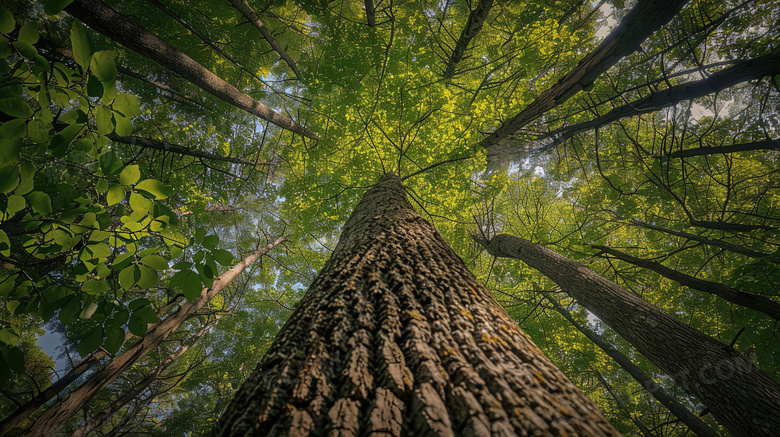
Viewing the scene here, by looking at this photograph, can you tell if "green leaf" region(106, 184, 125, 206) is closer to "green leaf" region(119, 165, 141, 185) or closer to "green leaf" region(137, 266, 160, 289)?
"green leaf" region(119, 165, 141, 185)

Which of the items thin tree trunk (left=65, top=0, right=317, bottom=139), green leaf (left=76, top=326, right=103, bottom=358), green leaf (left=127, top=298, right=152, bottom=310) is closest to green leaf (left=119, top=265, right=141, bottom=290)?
green leaf (left=127, top=298, right=152, bottom=310)

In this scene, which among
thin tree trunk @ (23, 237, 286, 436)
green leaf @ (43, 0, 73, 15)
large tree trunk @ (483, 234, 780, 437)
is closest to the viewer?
green leaf @ (43, 0, 73, 15)

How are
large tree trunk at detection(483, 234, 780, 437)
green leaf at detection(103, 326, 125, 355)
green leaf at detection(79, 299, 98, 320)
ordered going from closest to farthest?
green leaf at detection(103, 326, 125, 355)
green leaf at detection(79, 299, 98, 320)
large tree trunk at detection(483, 234, 780, 437)

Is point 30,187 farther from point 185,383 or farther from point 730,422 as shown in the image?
point 185,383

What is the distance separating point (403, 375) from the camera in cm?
71

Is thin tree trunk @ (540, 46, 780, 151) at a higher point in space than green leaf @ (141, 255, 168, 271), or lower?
higher

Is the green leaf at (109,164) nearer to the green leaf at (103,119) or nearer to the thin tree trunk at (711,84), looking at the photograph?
the green leaf at (103,119)

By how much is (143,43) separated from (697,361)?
6797 mm

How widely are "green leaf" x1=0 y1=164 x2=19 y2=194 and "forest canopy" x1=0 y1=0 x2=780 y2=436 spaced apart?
13 millimetres

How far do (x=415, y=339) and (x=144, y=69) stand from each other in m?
7.46

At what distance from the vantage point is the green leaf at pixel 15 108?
35.4 inches

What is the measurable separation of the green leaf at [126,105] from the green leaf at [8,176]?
0.39 meters

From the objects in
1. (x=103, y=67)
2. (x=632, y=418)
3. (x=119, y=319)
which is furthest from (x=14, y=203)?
(x=632, y=418)

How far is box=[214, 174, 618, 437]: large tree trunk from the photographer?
0.58m
